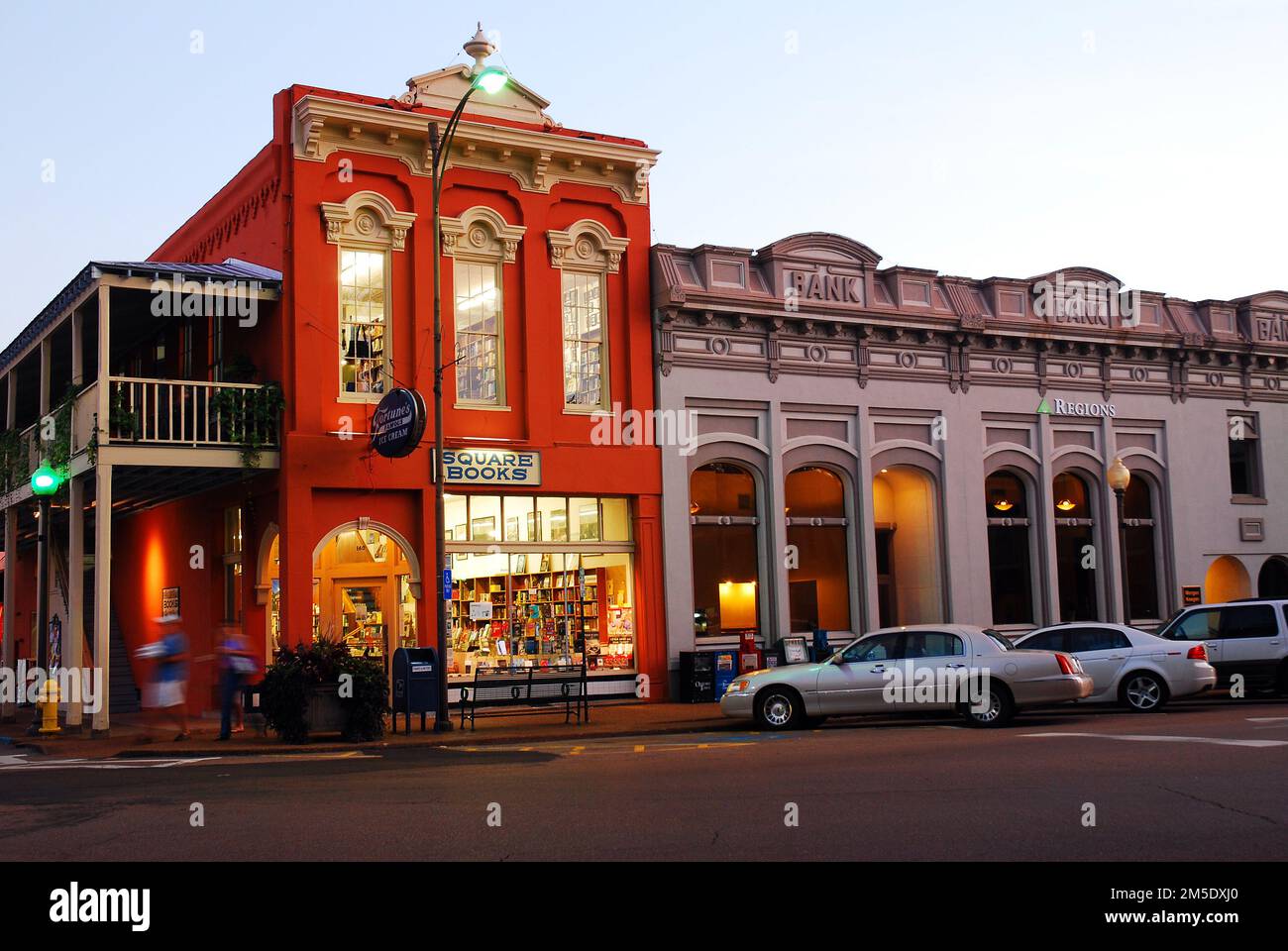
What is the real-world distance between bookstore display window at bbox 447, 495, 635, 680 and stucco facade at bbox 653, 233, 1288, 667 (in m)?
1.06

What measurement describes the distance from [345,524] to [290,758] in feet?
21.2

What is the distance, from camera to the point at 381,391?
22875mm

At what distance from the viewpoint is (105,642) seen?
64.8ft

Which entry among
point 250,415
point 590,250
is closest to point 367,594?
point 250,415

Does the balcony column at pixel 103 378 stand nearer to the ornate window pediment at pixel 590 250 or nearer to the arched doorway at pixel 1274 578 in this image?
the ornate window pediment at pixel 590 250

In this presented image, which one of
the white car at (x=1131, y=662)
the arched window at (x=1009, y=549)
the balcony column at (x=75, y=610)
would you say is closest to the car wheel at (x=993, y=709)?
the white car at (x=1131, y=662)

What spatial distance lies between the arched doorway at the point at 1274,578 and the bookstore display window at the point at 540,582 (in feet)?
58.2

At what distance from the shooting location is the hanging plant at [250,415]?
2144 cm

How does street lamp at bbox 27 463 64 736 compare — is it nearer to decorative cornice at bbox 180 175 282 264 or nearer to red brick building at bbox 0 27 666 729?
red brick building at bbox 0 27 666 729

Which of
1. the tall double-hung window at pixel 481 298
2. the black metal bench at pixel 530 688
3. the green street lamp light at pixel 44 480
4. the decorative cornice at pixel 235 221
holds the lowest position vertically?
the black metal bench at pixel 530 688

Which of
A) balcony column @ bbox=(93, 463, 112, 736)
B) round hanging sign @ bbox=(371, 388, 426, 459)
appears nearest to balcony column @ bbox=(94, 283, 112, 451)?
balcony column @ bbox=(93, 463, 112, 736)

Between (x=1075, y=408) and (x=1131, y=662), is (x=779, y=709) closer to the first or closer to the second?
(x=1131, y=662)

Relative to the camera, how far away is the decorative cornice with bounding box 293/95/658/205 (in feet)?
73.5
